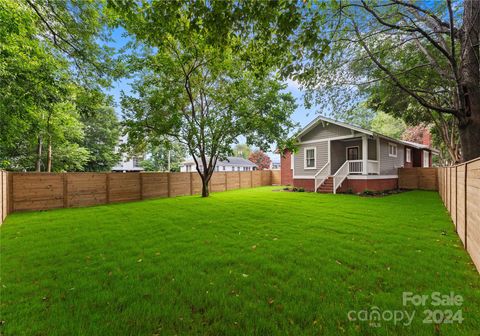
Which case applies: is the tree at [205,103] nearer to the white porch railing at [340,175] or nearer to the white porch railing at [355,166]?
the white porch railing at [340,175]

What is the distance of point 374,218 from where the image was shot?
21.9ft

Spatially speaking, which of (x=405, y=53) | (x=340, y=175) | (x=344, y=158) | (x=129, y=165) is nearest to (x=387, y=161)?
(x=344, y=158)

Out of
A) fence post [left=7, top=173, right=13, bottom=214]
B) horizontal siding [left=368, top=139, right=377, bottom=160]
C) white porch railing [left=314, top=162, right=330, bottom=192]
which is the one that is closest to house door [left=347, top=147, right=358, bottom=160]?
horizontal siding [left=368, top=139, right=377, bottom=160]

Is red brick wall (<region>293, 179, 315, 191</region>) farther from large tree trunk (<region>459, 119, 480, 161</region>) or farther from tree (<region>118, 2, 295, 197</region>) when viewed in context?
large tree trunk (<region>459, 119, 480, 161</region>)

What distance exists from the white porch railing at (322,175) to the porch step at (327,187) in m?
0.21

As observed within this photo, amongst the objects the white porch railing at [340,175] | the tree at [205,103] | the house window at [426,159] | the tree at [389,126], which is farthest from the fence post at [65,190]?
the tree at [389,126]

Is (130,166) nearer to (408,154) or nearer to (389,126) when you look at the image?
(408,154)

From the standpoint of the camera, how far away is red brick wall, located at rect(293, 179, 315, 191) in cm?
1563

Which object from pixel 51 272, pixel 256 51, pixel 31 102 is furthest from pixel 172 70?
pixel 51 272

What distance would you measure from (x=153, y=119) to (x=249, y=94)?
5.64 meters

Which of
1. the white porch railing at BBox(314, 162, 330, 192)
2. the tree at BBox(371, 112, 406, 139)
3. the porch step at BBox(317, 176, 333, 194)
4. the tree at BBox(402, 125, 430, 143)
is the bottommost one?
the porch step at BBox(317, 176, 333, 194)

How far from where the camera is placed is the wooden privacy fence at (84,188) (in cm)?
862

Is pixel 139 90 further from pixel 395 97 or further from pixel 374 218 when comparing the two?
pixel 395 97

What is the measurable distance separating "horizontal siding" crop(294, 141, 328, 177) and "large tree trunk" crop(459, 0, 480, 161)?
31.4 ft
